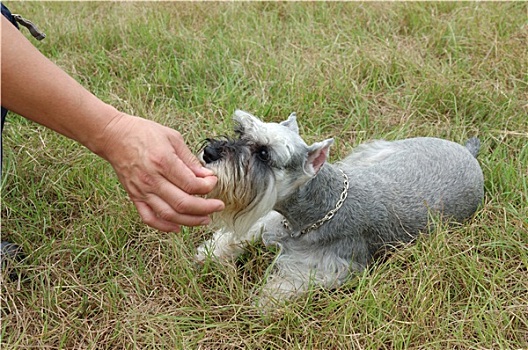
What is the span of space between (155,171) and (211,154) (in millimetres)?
475

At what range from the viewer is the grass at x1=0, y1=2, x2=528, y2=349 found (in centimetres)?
296

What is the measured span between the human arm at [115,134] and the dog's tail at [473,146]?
7.70 feet

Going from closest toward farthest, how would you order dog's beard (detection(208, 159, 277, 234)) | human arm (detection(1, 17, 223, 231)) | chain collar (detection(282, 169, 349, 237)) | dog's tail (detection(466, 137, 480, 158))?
human arm (detection(1, 17, 223, 231)), dog's beard (detection(208, 159, 277, 234)), chain collar (detection(282, 169, 349, 237)), dog's tail (detection(466, 137, 480, 158))

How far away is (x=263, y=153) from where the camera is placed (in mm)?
2932

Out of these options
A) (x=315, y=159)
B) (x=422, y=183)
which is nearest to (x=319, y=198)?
(x=315, y=159)

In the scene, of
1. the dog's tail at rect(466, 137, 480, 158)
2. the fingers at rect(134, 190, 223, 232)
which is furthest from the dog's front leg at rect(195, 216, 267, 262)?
the dog's tail at rect(466, 137, 480, 158)

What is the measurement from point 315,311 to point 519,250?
1.25m

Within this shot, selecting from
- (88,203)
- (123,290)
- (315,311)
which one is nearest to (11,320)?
(123,290)

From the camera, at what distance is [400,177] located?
371 cm

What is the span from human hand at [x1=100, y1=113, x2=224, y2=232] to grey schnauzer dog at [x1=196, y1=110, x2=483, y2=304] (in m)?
0.31

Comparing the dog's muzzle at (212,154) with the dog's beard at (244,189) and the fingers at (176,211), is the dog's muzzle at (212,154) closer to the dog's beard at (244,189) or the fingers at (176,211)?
the dog's beard at (244,189)

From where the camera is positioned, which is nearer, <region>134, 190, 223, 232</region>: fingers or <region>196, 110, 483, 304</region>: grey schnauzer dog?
<region>134, 190, 223, 232</region>: fingers

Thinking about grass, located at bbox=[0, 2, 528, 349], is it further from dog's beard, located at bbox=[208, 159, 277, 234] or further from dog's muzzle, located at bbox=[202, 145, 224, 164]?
dog's muzzle, located at bbox=[202, 145, 224, 164]

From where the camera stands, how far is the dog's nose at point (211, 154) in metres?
2.86
